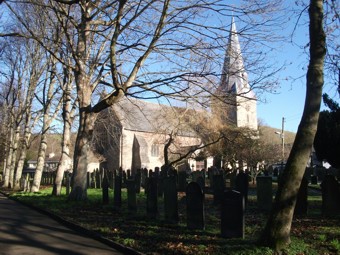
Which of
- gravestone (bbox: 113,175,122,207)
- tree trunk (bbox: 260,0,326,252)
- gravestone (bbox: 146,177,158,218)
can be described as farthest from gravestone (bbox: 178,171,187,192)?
tree trunk (bbox: 260,0,326,252)

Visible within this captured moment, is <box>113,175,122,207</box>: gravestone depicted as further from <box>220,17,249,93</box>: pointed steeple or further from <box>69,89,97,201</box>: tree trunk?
<box>220,17,249,93</box>: pointed steeple

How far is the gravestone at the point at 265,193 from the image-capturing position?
10942mm

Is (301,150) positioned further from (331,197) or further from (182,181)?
(182,181)

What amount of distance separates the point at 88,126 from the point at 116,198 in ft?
12.2

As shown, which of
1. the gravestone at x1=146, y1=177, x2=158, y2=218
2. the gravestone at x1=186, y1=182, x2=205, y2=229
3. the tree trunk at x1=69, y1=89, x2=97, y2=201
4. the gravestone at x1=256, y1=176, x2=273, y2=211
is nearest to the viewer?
the gravestone at x1=186, y1=182, x2=205, y2=229

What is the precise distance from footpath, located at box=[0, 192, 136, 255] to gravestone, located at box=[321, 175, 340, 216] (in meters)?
5.64

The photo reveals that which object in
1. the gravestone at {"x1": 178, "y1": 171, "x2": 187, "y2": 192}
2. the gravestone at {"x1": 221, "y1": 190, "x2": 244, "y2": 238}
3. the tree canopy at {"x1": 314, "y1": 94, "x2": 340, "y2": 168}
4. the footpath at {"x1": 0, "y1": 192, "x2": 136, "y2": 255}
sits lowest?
the footpath at {"x1": 0, "y1": 192, "x2": 136, "y2": 255}

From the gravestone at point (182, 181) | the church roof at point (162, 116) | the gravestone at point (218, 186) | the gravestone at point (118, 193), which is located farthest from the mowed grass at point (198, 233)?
the gravestone at point (182, 181)

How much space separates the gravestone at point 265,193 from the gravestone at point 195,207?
3121 mm

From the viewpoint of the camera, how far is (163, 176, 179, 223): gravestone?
9.47 meters

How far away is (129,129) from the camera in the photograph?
198 ft

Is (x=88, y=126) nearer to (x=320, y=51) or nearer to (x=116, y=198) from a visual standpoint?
(x=116, y=198)

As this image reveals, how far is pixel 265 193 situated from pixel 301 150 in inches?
190

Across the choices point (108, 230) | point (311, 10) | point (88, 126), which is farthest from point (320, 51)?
point (88, 126)
